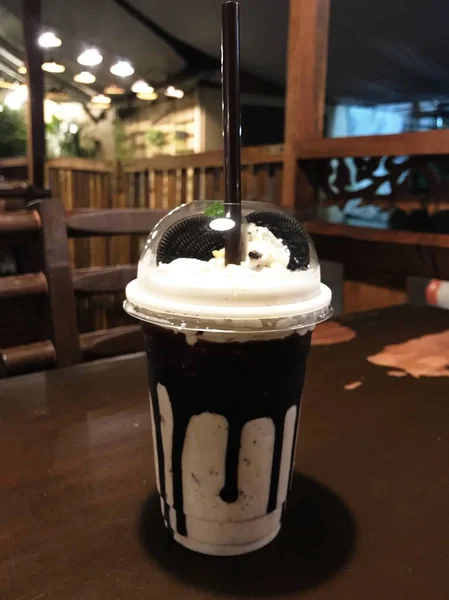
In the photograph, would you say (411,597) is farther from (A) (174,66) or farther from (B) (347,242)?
(A) (174,66)

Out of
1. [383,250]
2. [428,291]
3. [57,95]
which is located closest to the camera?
[428,291]

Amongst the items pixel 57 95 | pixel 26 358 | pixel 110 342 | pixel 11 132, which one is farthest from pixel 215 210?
pixel 57 95

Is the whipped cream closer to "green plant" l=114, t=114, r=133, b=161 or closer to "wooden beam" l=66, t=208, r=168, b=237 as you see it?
"wooden beam" l=66, t=208, r=168, b=237

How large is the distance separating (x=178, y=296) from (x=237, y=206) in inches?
5.5

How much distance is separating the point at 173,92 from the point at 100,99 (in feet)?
4.81

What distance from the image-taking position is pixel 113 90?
6.70m

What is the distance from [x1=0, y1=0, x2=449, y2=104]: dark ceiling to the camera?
124 inches

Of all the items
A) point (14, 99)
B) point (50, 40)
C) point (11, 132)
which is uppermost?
point (50, 40)

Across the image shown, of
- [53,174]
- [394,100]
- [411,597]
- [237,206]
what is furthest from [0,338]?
[53,174]

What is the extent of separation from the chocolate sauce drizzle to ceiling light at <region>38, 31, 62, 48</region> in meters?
5.41

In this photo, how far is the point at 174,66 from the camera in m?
5.61

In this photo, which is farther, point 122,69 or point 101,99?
point 101,99

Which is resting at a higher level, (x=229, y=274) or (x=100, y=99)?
(x=100, y=99)

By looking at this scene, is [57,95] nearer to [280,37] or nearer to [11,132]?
[11,132]
